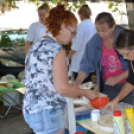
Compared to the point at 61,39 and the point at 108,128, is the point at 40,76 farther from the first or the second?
the point at 108,128

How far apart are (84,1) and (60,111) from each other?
432 cm

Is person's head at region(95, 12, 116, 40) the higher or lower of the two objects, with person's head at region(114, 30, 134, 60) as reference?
higher

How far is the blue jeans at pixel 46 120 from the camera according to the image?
1435mm

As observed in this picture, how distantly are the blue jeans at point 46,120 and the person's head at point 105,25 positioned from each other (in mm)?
976

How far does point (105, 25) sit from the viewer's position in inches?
83.7

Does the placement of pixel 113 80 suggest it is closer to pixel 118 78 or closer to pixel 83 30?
pixel 118 78

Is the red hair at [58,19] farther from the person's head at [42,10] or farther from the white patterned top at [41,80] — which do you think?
the person's head at [42,10]

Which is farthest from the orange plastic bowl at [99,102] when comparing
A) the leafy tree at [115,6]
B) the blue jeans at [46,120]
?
the leafy tree at [115,6]

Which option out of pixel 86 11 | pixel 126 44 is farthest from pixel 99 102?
pixel 86 11

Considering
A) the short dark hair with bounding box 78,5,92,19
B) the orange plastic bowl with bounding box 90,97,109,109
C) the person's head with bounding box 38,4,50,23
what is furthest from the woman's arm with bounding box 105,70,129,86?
the person's head with bounding box 38,4,50,23

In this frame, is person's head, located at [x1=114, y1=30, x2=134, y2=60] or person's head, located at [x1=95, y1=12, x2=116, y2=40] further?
person's head, located at [x1=95, y1=12, x2=116, y2=40]

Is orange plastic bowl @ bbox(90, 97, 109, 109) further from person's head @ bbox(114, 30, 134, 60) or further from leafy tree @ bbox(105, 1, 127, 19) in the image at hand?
leafy tree @ bbox(105, 1, 127, 19)

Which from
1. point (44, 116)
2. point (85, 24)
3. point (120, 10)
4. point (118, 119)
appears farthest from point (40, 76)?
point (120, 10)

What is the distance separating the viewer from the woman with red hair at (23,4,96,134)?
139 centimetres
